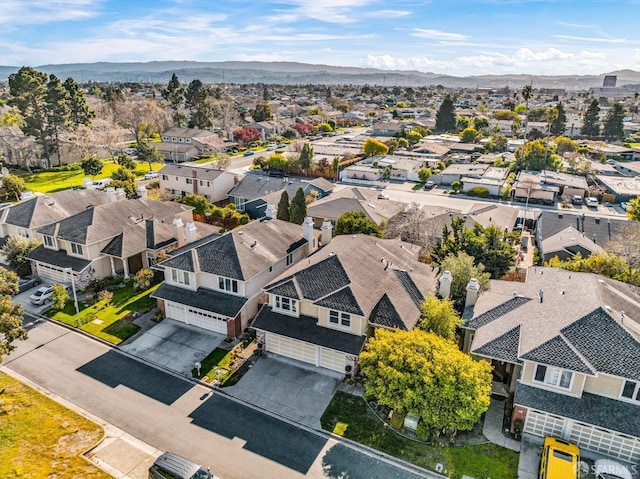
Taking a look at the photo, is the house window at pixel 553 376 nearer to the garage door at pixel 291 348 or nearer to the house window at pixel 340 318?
the house window at pixel 340 318

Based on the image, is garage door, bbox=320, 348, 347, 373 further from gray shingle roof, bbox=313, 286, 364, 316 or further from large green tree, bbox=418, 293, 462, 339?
large green tree, bbox=418, 293, 462, 339

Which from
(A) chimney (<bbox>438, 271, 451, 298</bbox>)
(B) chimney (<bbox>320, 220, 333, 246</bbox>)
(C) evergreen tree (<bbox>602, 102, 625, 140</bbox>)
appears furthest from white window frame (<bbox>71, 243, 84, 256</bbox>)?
(C) evergreen tree (<bbox>602, 102, 625, 140</bbox>)

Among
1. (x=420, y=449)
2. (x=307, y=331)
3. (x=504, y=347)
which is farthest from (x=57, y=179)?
(x=504, y=347)

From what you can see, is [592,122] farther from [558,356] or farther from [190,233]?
[190,233]

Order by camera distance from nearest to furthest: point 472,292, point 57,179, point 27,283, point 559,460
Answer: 1. point 559,460
2. point 472,292
3. point 27,283
4. point 57,179

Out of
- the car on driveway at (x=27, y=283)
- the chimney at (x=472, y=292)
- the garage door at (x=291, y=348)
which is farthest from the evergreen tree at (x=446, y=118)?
the car on driveway at (x=27, y=283)

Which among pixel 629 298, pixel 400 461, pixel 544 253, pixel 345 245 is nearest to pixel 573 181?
pixel 544 253
